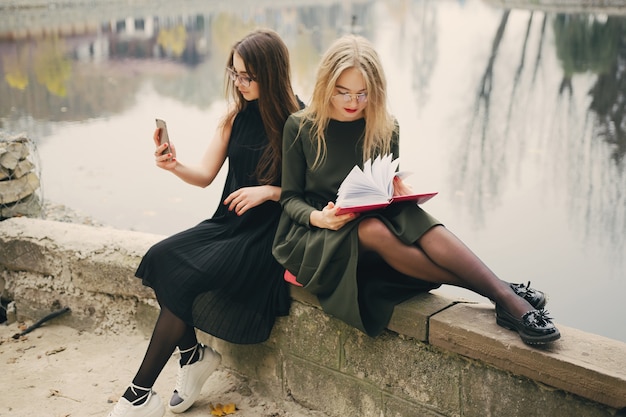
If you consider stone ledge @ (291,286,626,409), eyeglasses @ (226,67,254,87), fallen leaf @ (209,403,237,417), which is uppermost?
eyeglasses @ (226,67,254,87)

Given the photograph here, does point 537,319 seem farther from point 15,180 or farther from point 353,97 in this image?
point 15,180

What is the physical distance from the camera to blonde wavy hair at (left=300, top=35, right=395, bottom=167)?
2.55m

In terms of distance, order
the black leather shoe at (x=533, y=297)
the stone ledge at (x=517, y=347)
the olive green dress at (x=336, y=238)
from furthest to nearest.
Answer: the olive green dress at (x=336, y=238) → the black leather shoe at (x=533, y=297) → the stone ledge at (x=517, y=347)

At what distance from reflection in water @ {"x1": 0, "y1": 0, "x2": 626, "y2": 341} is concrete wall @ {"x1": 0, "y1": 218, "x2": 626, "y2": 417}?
90.5 inches

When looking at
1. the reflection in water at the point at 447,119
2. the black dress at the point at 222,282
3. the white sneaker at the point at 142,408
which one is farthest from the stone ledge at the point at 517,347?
the reflection in water at the point at 447,119

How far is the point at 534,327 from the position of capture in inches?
87.2

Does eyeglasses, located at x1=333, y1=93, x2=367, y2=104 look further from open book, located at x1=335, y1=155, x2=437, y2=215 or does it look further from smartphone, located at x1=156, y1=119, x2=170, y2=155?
smartphone, located at x1=156, y1=119, x2=170, y2=155

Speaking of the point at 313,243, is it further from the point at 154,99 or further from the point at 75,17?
the point at 75,17

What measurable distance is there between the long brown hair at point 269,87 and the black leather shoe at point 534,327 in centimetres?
114

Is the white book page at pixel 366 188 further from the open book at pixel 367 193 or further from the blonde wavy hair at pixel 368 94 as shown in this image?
the blonde wavy hair at pixel 368 94

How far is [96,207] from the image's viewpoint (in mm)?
6902

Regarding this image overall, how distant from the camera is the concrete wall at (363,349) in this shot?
2201mm

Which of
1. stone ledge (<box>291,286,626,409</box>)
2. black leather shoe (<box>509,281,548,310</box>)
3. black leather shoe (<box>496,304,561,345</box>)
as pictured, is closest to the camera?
stone ledge (<box>291,286,626,409</box>)

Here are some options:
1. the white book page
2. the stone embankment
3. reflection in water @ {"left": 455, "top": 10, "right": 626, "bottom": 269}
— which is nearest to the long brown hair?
the white book page
